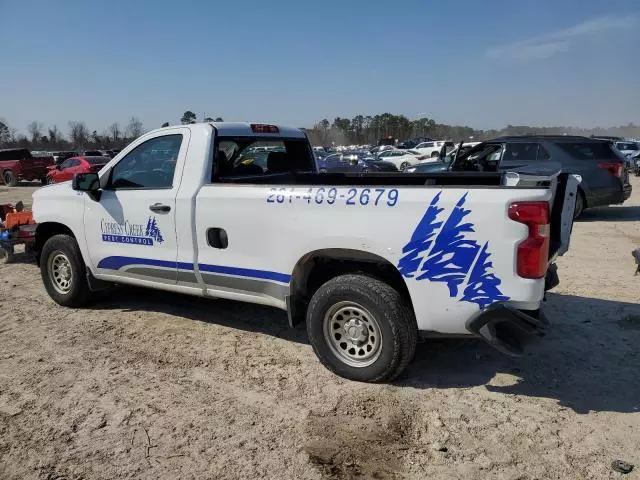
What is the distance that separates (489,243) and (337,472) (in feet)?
5.33

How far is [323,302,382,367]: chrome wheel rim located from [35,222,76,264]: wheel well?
10.9 feet

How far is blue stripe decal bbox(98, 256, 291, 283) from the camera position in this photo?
419cm

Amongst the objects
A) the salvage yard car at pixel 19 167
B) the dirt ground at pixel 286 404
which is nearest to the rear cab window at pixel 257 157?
the dirt ground at pixel 286 404

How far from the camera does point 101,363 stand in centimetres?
439

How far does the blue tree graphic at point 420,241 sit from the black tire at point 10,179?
27065 mm

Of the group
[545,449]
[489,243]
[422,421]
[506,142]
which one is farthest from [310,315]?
[506,142]

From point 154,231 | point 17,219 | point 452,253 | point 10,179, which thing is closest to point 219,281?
point 154,231

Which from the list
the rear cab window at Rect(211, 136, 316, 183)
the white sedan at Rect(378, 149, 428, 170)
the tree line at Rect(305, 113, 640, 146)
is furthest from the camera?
the tree line at Rect(305, 113, 640, 146)

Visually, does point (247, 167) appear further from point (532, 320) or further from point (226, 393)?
point (532, 320)

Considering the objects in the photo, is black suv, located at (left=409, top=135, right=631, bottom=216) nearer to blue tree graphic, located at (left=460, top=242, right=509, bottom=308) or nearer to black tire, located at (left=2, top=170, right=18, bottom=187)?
blue tree graphic, located at (left=460, top=242, right=509, bottom=308)

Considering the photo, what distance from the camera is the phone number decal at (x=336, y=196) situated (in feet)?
11.8

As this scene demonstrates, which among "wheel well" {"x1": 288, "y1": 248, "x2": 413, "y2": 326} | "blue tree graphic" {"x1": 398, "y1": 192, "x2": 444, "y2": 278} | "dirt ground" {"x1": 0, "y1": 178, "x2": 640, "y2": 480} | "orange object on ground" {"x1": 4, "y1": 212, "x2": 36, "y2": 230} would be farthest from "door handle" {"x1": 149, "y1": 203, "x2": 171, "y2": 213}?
"orange object on ground" {"x1": 4, "y1": 212, "x2": 36, "y2": 230}

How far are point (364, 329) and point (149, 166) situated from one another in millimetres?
2586

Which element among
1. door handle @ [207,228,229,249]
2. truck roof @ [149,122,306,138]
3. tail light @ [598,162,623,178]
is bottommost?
tail light @ [598,162,623,178]
